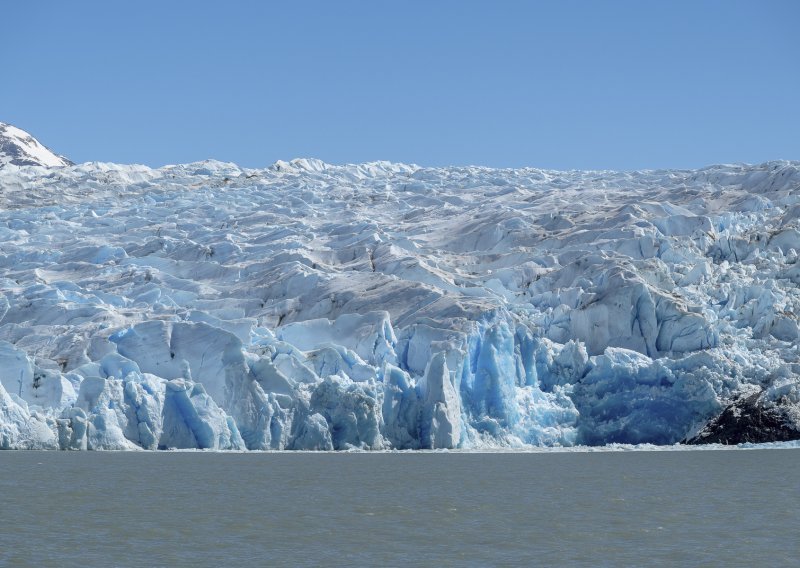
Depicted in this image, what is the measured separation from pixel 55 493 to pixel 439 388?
43.5ft

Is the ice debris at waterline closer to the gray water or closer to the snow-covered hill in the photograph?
the gray water

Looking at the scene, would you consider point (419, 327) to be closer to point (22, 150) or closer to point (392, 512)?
point (392, 512)

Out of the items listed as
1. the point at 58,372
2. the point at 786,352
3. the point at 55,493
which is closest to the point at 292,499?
the point at 55,493

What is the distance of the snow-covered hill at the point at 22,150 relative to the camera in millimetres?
141375

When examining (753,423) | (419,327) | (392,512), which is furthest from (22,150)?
(392,512)

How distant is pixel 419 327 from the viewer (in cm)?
3494

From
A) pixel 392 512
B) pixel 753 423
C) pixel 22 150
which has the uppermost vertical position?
pixel 22 150

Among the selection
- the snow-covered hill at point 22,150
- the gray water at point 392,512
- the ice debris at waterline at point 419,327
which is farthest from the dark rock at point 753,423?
the snow-covered hill at point 22,150

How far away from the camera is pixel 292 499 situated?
21.4 meters

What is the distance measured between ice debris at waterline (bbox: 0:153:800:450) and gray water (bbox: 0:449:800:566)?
168 cm

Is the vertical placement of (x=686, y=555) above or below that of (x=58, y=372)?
below

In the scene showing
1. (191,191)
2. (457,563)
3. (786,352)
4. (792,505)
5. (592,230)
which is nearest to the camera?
(457,563)

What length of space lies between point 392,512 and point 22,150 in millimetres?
140190

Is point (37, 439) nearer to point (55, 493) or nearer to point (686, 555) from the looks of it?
point (55, 493)
